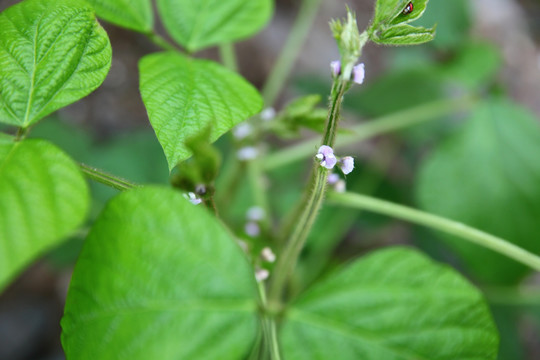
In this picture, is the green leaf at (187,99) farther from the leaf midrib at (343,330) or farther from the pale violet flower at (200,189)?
the leaf midrib at (343,330)

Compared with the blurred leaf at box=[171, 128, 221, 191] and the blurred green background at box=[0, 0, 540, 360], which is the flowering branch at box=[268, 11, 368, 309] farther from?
the blurred green background at box=[0, 0, 540, 360]

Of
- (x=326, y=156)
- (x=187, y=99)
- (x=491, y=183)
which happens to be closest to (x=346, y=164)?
(x=326, y=156)

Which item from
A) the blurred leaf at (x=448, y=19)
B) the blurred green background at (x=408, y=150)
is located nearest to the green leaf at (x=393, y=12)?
the blurred green background at (x=408, y=150)

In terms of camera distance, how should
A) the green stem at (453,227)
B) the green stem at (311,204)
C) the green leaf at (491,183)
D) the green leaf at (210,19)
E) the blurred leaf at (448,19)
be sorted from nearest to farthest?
the green stem at (311,204) < the green stem at (453,227) < the green leaf at (210,19) < the green leaf at (491,183) < the blurred leaf at (448,19)

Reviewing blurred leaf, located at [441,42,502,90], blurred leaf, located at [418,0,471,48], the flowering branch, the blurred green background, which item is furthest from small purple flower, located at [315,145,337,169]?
blurred leaf, located at [441,42,502,90]

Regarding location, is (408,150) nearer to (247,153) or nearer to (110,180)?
(247,153)

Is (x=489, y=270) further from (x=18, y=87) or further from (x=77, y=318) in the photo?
(x=18, y=87)
